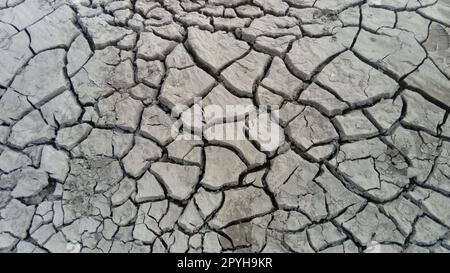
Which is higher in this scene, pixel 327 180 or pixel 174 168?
pixel 174 168

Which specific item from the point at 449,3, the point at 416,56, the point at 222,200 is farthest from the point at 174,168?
the point at 449,3

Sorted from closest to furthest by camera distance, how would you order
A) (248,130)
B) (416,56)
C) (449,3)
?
(248,130)
(416,56)
(449,3)

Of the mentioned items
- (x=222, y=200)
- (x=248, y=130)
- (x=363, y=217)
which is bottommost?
(x=363, y=217)

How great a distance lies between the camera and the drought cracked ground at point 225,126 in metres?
2.26

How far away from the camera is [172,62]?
2.77m

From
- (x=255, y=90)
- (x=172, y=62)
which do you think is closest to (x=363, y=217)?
(x=255, y=90)

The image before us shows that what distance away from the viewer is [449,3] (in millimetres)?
3021

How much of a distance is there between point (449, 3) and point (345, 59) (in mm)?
906

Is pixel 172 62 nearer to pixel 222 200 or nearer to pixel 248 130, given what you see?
pixel 248 130

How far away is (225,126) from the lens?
2.55 m

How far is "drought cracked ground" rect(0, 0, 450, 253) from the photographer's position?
2.26 m
